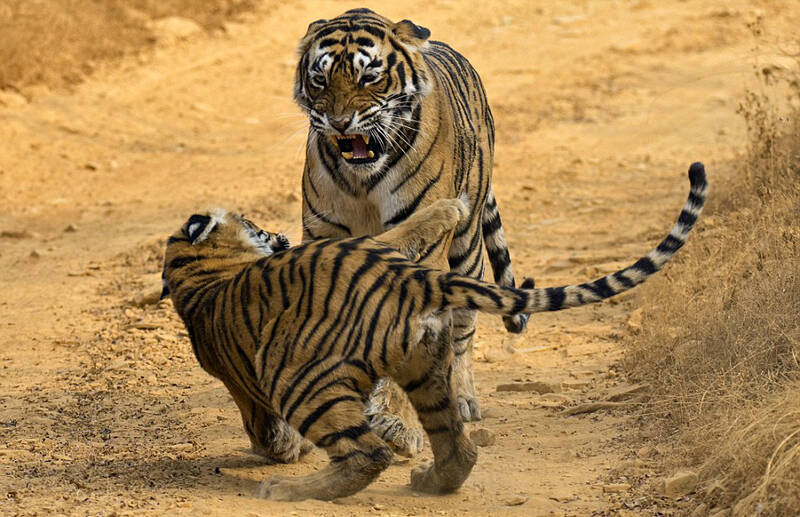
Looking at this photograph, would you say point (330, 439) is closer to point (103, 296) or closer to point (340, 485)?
point (340, 485)

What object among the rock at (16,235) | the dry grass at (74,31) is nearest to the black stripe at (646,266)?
the rock at (16,235)

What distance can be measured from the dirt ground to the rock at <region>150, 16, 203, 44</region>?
139 mm

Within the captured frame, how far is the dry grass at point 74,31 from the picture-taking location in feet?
40.0

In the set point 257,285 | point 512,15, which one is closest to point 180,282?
point 257,285

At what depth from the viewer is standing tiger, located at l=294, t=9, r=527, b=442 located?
5195 mm

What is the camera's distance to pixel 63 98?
39.2 ft

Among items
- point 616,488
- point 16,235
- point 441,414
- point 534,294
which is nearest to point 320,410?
point 441,414

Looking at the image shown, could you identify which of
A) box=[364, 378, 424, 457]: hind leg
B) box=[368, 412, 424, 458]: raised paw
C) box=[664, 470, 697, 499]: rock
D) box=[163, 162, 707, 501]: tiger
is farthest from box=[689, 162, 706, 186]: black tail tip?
box=[368, 412, 424, 458]: raised paw

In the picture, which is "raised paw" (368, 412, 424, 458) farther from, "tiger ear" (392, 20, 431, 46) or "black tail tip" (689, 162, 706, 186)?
"tiger ear" (392, 20, 431, 46)

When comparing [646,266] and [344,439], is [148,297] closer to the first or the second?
[344,439]

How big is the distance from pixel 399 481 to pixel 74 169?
22.6 feet

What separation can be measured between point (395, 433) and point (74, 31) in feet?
31.7

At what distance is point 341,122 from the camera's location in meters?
5.12

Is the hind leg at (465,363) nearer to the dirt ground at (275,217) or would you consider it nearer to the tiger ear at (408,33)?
the dirt ground at (275,217)
